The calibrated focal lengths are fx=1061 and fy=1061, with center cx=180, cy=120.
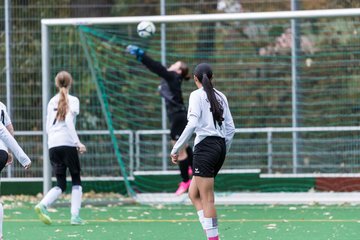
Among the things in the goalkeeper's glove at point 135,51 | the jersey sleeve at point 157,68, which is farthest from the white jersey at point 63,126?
the jersey sleeve at point 157,68

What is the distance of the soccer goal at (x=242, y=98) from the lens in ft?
54.9

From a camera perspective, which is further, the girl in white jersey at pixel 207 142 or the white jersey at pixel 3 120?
the white jersey at pixel 3 120

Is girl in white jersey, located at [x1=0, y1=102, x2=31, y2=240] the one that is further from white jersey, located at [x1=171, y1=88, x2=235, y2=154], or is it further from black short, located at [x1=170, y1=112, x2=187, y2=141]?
black short, located at [x1=170, y1=112, x2=187, y2=141]

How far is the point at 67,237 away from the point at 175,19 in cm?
494

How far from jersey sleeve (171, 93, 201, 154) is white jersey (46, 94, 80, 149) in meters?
3.32

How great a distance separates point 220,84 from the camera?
1731 centimetres

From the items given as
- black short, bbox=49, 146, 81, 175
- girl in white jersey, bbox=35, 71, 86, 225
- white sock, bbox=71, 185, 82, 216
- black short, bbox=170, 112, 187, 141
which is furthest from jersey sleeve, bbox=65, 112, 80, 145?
black short, bbox=170, 112, 187, 141

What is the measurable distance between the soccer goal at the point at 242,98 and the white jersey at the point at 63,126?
317cm

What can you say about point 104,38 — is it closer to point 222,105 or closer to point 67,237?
point 67,237

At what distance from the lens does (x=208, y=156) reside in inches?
389

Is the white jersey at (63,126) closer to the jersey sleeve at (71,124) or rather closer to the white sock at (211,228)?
the jersey sleeve at (71,124)

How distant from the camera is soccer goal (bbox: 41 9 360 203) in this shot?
16.7 m

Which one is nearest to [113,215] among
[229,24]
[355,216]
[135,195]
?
[135,195]

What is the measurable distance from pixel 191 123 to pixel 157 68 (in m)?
5.23
